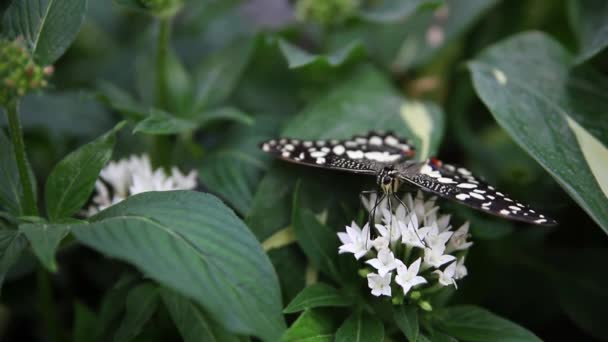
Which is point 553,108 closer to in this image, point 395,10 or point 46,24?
point 395,10

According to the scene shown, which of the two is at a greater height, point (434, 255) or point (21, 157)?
point (21, 157)

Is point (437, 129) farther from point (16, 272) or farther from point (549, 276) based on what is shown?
point (16, 272)

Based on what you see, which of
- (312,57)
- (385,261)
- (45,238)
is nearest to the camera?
(45,238)

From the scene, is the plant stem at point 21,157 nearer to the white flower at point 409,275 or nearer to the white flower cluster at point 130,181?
the white flower cluster at point 130,181

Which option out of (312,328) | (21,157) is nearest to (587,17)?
(312,328)

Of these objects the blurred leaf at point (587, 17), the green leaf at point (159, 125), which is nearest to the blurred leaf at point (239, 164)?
the green leaf at point (159, 125)

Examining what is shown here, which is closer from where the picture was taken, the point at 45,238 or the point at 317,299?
the point at 45,238

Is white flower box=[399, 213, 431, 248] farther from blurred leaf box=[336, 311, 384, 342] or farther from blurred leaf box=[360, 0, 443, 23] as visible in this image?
blurred leaf box=[360, 0, 443, 23]

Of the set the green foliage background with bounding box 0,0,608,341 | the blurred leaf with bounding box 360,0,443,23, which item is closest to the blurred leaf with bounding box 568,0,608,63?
the green foliage background with bounding box 0,0,608,341
